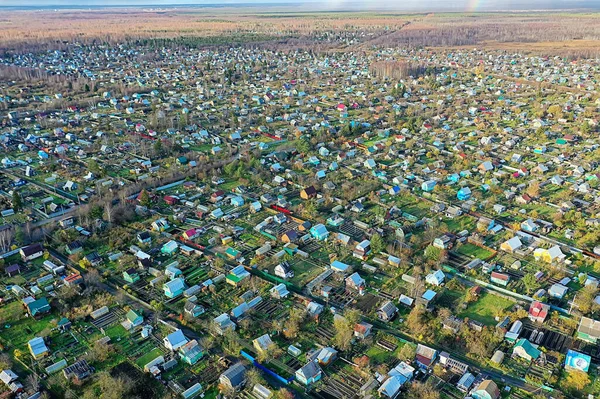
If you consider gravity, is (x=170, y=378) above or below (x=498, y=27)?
below

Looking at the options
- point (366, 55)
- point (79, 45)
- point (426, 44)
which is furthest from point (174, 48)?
point (426, 44)

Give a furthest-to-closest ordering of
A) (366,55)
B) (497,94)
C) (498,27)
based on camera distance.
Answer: (498,27) < (366,55) < (497,94)

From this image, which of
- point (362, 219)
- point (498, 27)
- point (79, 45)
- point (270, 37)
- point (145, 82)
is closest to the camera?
point (362, 219)

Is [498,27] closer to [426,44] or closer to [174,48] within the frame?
[426,44]

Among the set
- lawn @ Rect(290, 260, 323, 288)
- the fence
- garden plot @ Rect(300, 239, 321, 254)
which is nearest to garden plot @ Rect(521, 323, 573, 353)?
lawn @ Rect(290, 260, 323, 288)

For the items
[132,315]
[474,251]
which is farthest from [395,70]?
[132,315]

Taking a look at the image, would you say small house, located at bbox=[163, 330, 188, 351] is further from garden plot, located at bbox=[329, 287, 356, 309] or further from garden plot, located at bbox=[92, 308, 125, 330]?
garden plot, located at bbox=[329, 287, 356, 309]

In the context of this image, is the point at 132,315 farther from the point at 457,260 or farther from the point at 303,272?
the point at 457,260
